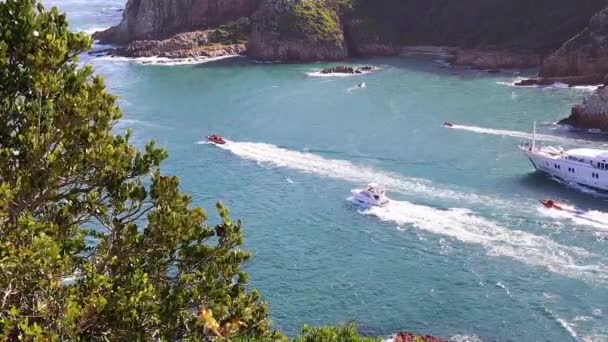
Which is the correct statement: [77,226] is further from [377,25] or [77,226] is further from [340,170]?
[377,25]

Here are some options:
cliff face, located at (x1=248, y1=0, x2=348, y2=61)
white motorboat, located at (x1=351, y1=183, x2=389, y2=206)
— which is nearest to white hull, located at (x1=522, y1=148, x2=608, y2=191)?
white motorboat, located at (x1=351, y1=183, x2=389, y2=206)

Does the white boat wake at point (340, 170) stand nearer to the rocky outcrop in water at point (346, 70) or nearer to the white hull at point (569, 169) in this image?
the white hull at point (569, 169)

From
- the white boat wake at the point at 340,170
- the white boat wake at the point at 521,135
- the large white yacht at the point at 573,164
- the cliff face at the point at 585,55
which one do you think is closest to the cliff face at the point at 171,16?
the cliff face at the point at 585,55

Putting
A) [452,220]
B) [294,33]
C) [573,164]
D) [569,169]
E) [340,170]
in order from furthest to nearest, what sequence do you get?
[294,33] < [340,170] < [569,169] < [573,164] < [452,220]

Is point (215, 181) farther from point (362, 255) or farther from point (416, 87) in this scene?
point (416, 87)

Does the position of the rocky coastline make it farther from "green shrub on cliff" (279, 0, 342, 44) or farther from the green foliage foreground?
the green foliage foreground

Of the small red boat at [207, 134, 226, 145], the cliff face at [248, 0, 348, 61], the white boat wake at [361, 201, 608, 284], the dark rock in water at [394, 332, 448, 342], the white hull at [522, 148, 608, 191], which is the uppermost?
the cliff face at [248, 0, 348, 61]

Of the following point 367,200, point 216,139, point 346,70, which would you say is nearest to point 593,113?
point 367,200
